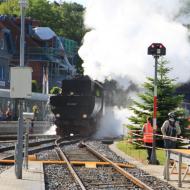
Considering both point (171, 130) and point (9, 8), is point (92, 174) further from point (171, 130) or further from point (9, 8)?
point (9, 8)

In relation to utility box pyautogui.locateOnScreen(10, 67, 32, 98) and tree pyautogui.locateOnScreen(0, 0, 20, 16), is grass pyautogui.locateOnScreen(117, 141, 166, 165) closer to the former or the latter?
utility box pyautogui.locateOnScreen(10, 67, 32, 98)

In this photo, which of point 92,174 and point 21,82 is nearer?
point 21,82

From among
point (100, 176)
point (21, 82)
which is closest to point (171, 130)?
point (100, 176)

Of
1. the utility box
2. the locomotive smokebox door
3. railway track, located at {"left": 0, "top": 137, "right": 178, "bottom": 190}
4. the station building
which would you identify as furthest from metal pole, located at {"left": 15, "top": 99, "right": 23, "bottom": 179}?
the station building

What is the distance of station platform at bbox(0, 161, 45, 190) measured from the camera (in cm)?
1363

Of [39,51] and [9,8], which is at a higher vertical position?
[9,8]

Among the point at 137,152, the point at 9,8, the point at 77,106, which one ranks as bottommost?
the point at 137,152

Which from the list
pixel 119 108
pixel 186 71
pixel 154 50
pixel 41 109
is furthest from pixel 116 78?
pixel 154 50

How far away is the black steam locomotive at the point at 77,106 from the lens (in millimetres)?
36406

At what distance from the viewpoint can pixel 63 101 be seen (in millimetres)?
37031

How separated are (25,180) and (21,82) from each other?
7.64 feet

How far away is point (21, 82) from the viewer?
15.6m

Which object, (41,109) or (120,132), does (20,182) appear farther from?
(41,109)

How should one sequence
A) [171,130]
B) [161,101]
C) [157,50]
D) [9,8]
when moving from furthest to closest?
[9,8], [161,101], [157,50], [171,130]
